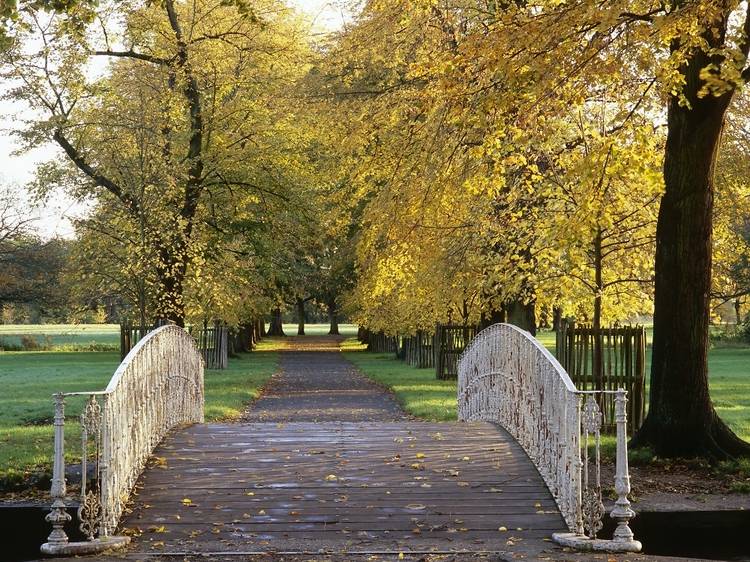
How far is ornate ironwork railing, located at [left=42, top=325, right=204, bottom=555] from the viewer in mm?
8891

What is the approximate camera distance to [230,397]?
989 inches

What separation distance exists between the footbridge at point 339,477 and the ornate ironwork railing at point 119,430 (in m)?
0.02

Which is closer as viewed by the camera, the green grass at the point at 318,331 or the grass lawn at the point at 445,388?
the grass lawn at the point at 445,388

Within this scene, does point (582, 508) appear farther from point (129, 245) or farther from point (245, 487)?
point (129, 245)

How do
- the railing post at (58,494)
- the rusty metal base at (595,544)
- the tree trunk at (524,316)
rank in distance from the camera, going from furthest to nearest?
1. the tree trunk at (524,316)
2. the rusty metal base at (595,544)
3. the railing post at (58,494)

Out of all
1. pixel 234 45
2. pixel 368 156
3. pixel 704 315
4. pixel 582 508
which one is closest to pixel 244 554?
pixel 582 508

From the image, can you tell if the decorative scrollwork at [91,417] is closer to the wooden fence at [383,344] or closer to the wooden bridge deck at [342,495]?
the wooden bridge deck at [342,495]

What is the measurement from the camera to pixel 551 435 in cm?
1097

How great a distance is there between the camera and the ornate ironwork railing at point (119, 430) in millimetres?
8891

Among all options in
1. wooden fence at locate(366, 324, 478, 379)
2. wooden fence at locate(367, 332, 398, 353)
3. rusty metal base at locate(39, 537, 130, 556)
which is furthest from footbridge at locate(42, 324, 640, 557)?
wooden fence at locate(367, 332, 398, 353)

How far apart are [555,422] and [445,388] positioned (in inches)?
714

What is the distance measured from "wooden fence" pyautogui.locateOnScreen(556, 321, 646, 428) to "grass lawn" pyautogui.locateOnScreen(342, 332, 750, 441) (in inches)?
65.5

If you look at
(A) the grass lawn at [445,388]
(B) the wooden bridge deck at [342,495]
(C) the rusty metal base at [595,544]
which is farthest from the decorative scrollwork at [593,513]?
(A) the grass lawn at [445,388]

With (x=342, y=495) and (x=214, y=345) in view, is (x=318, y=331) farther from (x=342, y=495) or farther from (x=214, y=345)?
(x=342, y=495)
